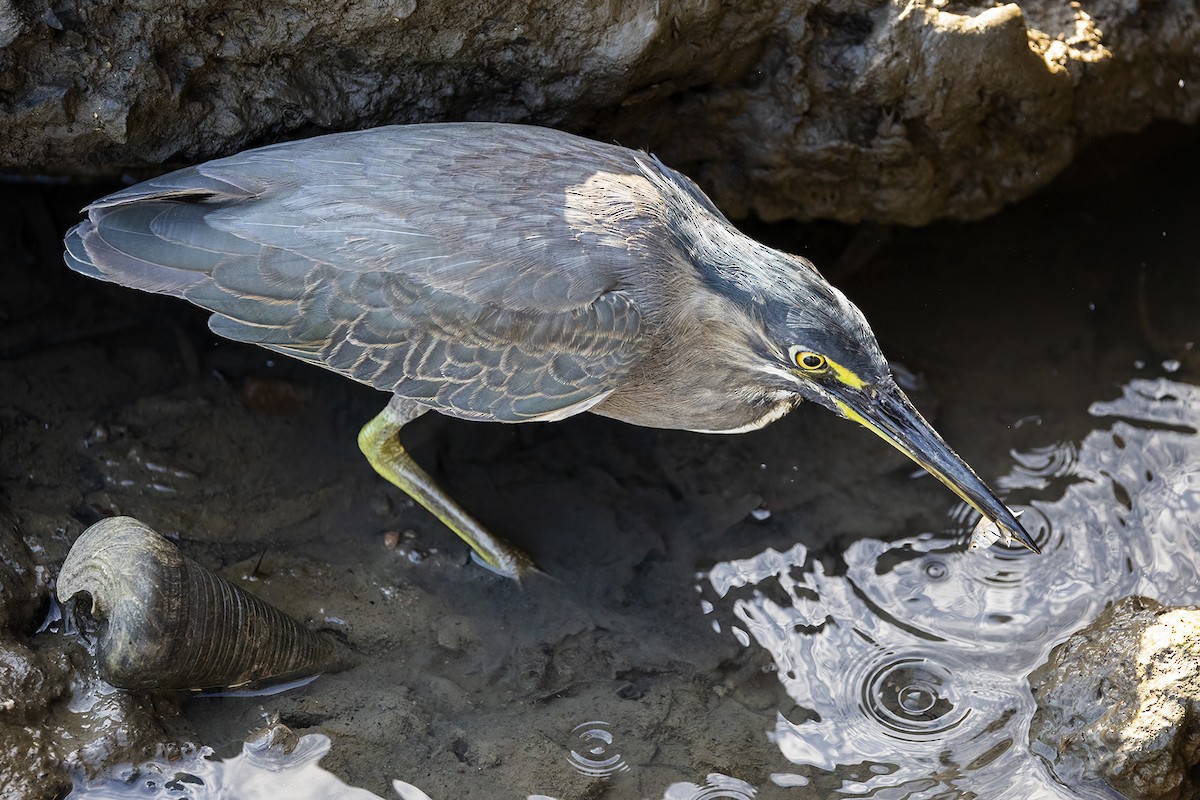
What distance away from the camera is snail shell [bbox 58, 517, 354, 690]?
114 inches

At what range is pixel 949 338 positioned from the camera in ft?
14.6

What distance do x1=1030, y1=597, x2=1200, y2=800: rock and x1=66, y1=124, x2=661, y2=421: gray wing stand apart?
1617 millimetres

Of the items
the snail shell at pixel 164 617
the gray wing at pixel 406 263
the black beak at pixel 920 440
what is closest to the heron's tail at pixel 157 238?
the gray wing at pixel 406 263

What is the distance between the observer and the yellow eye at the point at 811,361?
326 centimetres

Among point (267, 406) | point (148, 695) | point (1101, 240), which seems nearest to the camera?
point (148, 695)

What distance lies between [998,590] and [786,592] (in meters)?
0.71

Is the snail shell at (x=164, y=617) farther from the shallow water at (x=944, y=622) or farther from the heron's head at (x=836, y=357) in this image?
the heron's head at (x=836, y=357)

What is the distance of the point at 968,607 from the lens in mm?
3697

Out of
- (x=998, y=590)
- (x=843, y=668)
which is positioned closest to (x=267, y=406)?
(x=843, y=668)

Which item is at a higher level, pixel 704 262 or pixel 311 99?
pixel 311 99

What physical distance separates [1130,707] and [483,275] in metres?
2.16

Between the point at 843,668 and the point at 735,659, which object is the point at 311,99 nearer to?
the point at 735,659

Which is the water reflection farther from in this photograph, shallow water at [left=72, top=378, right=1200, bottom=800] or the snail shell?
the snail shell

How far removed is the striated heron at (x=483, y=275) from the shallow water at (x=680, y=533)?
61cm
